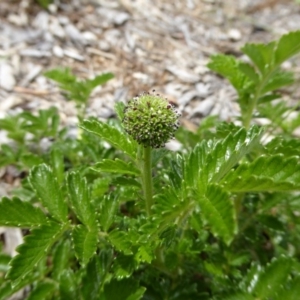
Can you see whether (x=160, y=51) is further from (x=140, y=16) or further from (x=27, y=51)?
(x=27, y=51)

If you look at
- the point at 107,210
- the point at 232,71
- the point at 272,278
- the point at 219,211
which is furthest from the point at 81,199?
the point at 232,71

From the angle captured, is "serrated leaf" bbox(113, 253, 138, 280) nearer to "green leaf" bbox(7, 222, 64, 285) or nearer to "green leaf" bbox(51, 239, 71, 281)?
"green leaf" bbox(7, 222, 64, 285)

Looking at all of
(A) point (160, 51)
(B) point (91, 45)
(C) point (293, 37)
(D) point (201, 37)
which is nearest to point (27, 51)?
(B) point (91, 45)

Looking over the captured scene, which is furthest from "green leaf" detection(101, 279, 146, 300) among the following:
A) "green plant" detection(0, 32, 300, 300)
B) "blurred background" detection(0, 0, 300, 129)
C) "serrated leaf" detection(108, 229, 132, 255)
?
"blurred background" detection(0, 0, 300, 129)

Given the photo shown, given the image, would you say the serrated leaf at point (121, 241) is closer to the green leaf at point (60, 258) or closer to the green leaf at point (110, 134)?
the green leaf at point (110, 134)

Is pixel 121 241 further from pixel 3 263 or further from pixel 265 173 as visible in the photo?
pixel 3 263

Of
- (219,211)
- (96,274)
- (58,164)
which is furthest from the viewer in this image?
(58,164)

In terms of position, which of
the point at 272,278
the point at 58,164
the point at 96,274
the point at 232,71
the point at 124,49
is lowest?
the point at 272,278
